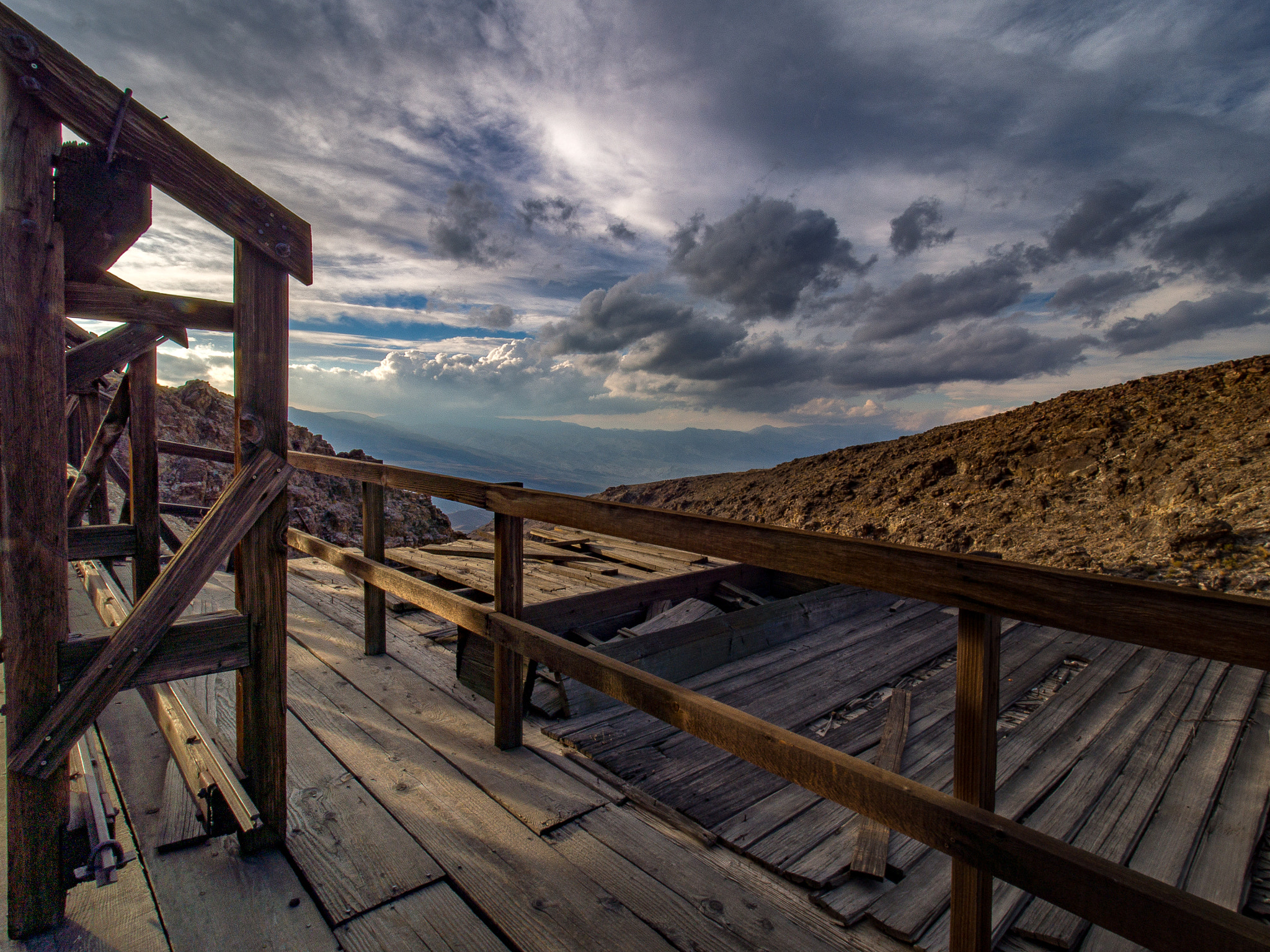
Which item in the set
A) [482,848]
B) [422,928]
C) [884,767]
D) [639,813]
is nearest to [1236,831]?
[884,767]

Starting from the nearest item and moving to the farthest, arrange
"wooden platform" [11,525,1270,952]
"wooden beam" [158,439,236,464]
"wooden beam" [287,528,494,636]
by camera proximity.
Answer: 1. "wooden platform" [11,525,1270,952]
2. "wooden beam" [287,528,494,636]
3. "wooden beam" [158,439,236,464]

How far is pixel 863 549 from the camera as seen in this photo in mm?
1718

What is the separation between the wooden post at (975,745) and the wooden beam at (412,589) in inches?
88.0

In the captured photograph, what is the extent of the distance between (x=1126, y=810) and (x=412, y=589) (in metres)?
3.72

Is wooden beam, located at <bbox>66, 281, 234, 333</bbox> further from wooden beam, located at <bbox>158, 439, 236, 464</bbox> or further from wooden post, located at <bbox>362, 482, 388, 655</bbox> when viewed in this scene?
wooden beam, located at <bbox>158, 439, 236, 464</bbox>

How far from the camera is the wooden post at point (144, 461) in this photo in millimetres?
3545

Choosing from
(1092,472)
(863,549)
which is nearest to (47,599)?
(863,549)

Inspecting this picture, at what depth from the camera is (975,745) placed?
157cm

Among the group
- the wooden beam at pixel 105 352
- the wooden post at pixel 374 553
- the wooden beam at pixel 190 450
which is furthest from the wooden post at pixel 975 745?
the wooden beam at pixel 190 450

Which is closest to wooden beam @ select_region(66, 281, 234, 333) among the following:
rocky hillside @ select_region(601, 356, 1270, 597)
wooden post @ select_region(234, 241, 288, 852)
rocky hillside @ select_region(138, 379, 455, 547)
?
wooden post @ select_region(234, 241, 288, 852)

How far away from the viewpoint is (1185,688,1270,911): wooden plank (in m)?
2.42

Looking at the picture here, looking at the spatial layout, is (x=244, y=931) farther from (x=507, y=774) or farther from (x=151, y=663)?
(x=507, y=774)

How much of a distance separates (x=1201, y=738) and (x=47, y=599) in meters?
5.60

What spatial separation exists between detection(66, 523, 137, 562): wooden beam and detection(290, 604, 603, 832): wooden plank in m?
1.26
